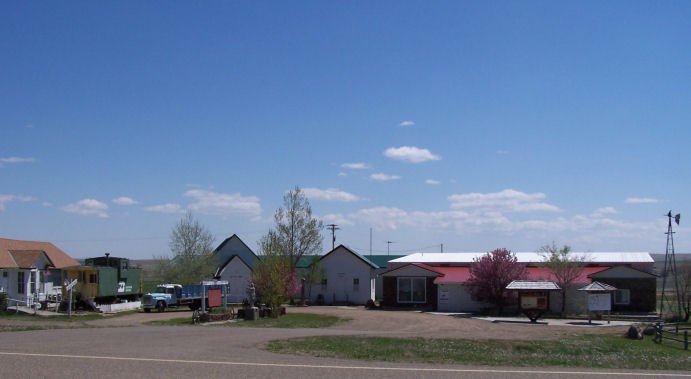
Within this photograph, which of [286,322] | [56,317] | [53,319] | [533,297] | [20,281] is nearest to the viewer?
[286,322]

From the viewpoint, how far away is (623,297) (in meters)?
47.9

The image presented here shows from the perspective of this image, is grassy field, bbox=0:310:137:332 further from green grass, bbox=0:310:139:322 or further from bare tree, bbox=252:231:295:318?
bare tree, bbox=252:231:295:318

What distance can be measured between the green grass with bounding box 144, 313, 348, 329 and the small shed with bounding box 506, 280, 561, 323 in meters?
11.3

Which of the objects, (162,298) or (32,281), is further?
(162,298)

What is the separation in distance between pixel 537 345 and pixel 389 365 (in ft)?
30.8

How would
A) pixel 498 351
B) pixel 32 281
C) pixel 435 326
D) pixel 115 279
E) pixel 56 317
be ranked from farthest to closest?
pixel 115 279 < pixel 32 281 < pixel 56 317 < pixel 435 326 < pixel 498 351

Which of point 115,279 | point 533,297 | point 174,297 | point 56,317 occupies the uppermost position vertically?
point 115,279

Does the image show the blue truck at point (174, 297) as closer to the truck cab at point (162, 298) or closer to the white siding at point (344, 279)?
the truck cab at point (162, 298)

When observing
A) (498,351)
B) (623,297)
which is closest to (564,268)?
(623,297)

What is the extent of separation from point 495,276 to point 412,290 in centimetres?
797

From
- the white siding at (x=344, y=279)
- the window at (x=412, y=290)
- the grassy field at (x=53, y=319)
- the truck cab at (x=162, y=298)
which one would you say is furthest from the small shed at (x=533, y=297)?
the grassy field at (x=53, y=319)

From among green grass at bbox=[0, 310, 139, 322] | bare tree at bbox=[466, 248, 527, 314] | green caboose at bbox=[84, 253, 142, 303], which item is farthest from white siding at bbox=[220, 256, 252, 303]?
bare tree at bbox=[466, 248, 527, 314]

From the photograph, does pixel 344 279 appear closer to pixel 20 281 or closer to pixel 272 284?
pixel 272 284

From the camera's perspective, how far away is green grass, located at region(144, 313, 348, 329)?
111 ft
